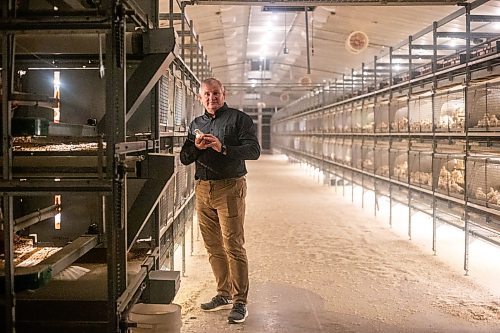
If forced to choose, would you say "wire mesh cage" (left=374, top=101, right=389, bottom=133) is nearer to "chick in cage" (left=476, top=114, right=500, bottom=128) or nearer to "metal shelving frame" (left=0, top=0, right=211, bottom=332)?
"chick in cage" (left=476, top=114, right=500, bottom=128)

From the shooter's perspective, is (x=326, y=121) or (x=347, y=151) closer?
(x=347, y=151)

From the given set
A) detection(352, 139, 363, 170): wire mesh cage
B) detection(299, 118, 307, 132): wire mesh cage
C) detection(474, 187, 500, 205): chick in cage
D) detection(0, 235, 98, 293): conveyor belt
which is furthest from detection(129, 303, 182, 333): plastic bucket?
detection(299, 118, 307, 132): wire mesh cage

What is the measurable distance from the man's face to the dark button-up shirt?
5 cm

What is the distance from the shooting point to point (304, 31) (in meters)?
15.6

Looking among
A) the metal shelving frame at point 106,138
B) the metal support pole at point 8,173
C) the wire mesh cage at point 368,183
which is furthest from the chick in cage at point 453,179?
the metal support pole at point 8,173

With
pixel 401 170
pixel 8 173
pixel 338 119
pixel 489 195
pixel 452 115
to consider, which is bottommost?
pixel 489 195

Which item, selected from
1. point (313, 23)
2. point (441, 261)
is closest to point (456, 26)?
point (313, 23)

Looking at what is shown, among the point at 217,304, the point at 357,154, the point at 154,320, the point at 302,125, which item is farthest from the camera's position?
the point at 302,125

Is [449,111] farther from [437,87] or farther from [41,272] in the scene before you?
[41,272]

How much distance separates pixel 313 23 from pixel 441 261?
9.53m

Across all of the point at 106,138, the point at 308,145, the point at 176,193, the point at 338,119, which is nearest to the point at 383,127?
the point at 338,119

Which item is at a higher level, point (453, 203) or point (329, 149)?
point (329, 149)

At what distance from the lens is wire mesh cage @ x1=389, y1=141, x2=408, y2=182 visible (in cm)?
802

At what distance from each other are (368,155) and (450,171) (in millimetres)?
3909
